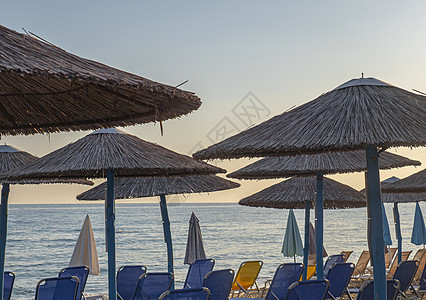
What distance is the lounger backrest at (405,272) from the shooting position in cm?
697

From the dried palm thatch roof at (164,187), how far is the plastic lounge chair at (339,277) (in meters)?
1.84

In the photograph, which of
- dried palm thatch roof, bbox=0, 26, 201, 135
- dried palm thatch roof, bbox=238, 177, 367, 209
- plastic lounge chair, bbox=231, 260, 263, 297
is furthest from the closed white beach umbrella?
dried palm thatch roof, bbox=0, 26, 201, 135

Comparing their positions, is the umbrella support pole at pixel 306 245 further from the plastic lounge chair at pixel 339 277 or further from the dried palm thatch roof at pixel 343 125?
the dried palm thatch roof at pixel 343 125

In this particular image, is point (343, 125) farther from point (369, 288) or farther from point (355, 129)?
point (369, 288)

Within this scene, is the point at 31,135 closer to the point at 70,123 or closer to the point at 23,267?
the point at 70,123

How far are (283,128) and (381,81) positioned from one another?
955mm

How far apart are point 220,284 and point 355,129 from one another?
9.70 ft

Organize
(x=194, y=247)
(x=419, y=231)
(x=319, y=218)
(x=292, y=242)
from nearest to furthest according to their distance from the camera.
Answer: (x=319, y=218) → (x=194, y=247) → (x=292, y=242) → (x=419, y=231)

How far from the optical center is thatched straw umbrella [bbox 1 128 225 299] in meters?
5.68

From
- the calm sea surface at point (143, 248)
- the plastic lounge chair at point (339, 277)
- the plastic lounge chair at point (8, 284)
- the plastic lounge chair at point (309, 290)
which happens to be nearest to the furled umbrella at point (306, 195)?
the plastic lounge chair at point (339, 277)

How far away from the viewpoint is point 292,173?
7445 mm

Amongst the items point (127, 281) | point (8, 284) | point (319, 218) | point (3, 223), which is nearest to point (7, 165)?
point (3, 223)

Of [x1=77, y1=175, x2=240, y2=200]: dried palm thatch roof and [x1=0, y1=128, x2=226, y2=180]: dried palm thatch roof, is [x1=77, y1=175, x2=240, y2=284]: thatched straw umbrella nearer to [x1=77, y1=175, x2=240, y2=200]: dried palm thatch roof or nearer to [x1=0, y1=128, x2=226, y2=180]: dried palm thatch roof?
[x1=77, y1=175, x2=240, y2=200]: dried palm thatch roof

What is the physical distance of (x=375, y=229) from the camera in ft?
14.5
